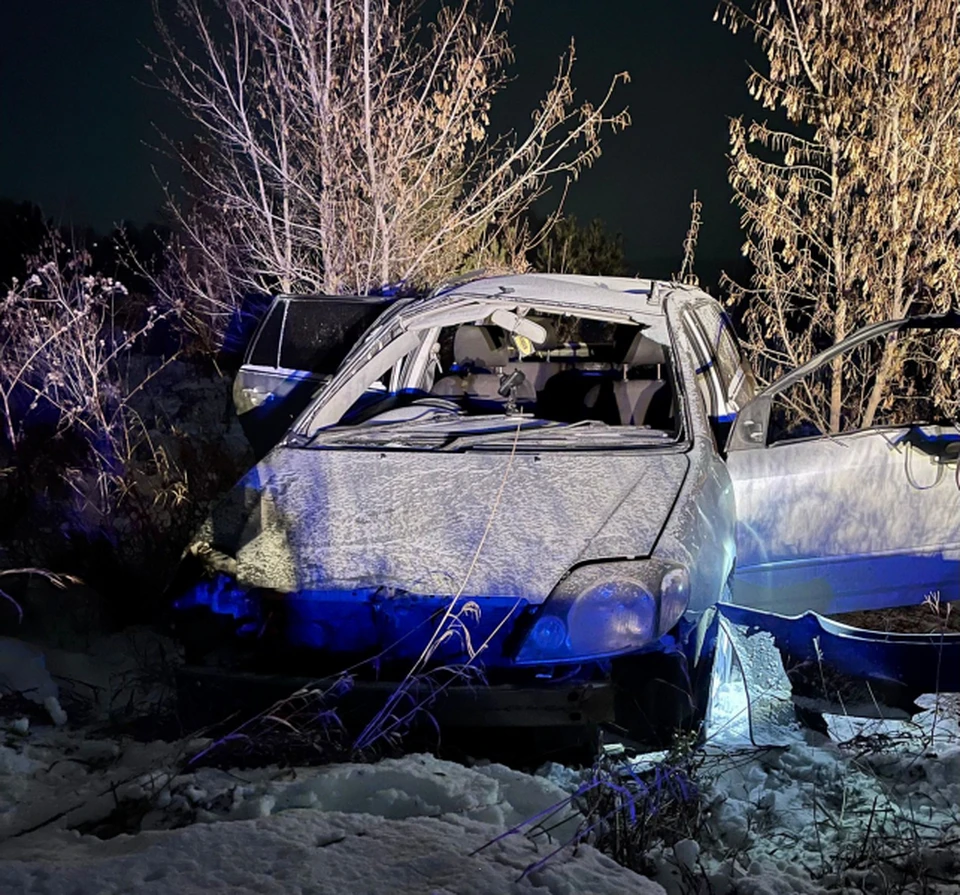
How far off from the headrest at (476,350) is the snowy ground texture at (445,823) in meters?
3.20

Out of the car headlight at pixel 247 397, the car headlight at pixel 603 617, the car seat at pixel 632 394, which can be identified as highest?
the car seat at pixel 632 394

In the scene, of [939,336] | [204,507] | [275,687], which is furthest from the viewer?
[939,336]

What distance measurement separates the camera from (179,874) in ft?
7.72

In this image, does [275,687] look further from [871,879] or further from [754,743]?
[871,879]

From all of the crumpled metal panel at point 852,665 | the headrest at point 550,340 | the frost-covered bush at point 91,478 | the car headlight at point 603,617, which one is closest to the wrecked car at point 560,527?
the car headlight at point 603,617

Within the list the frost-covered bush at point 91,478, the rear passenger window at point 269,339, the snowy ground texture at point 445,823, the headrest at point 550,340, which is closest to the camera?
the snowy ground texture at point 445,823

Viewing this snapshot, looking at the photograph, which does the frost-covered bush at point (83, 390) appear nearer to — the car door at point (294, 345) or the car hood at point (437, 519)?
the car door at point (294, 345)

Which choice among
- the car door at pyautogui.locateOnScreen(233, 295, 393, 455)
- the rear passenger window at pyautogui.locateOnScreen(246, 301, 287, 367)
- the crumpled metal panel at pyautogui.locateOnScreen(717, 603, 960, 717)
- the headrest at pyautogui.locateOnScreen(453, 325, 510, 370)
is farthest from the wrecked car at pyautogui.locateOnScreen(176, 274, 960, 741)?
the rear passenger window at pyautogui.locateOnScreen(246, 301, 287, 367)

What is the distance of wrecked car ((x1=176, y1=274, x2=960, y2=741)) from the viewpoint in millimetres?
3127

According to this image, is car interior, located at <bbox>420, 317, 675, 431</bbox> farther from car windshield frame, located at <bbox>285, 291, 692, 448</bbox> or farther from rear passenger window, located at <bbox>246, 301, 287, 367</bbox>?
rear passenger window, located at <bbox>246, 301, 287, 367</bbox>

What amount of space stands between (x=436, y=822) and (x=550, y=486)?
145 centimetres

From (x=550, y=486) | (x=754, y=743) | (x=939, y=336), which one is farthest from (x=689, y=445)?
(x=939, y=336)

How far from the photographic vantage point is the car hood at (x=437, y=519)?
336 centimetres

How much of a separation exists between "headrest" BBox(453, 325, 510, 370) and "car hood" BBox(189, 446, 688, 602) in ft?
6.15
